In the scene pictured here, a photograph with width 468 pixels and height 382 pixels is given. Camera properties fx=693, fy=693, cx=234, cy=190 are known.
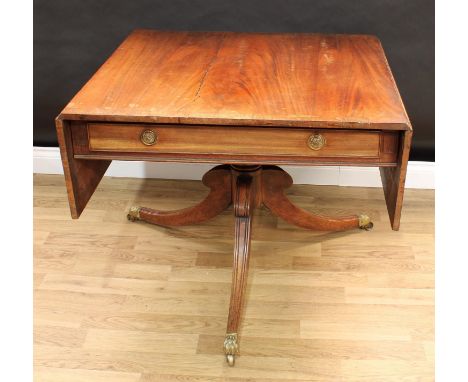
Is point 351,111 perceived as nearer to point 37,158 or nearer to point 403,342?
point 403,342

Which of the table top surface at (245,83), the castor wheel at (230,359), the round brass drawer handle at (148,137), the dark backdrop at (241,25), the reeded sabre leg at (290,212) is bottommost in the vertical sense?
the castor wheel at (230,359)

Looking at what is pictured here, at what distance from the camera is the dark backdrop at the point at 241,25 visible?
256cm

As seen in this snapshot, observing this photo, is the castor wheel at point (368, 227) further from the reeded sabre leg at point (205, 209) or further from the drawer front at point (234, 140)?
the drawer front at point (234, 140)

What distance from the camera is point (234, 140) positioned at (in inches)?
68.2

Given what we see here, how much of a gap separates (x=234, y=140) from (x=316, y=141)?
204 millimetres

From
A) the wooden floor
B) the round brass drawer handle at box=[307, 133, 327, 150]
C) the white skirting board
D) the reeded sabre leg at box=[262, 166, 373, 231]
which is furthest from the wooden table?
the white skirting board

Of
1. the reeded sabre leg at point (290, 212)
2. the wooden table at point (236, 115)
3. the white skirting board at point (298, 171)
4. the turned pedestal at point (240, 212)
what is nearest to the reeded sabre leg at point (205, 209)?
the turned pedestal at point (240, 212)

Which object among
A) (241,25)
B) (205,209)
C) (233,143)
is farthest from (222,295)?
(241,25)

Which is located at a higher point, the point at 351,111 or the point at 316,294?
the point at 351,111

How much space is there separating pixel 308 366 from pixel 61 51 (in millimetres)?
1566

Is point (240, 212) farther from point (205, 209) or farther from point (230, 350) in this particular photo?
point (230, 350)

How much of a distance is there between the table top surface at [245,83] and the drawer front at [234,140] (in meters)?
0.04

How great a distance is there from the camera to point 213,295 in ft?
7.52
